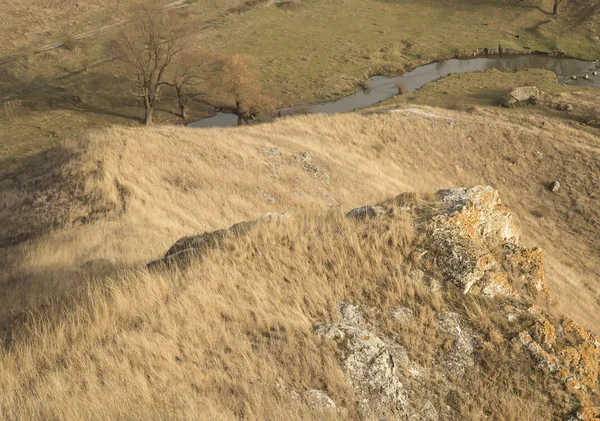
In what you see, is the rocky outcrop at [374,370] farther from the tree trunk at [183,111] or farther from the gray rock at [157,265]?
the tree trunk at [183,111]

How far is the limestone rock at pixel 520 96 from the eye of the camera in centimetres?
4325

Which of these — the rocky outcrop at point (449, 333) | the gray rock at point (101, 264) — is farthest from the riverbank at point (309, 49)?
the rocky outcrop at point (449, 333)

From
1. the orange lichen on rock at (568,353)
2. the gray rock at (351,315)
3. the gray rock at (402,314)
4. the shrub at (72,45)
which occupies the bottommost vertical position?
the shrub at (72,45)

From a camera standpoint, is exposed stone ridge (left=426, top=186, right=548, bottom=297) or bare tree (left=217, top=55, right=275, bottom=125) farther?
bare tree (left=217, top=55, right=275, bottom=125)

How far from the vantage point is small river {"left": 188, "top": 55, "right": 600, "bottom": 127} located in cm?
4875

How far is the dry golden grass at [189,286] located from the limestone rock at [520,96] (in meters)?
24.2

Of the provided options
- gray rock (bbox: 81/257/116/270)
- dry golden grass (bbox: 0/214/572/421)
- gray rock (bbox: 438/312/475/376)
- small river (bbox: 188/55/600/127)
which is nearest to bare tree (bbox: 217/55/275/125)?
small river (bbox: 188/55/600/127)

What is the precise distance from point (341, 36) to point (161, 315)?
65479 mm

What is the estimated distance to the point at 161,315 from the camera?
647cm

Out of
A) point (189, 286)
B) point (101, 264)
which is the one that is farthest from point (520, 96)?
point (189, 286)

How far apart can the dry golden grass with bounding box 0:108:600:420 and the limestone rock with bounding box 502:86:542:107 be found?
24.2 m

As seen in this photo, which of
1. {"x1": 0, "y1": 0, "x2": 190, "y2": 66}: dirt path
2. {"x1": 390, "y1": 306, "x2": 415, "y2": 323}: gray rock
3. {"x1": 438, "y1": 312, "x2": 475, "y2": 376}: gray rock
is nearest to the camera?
{"x1": 438, "y1": 312, "x2": 475, "y2": 376}: gray rock

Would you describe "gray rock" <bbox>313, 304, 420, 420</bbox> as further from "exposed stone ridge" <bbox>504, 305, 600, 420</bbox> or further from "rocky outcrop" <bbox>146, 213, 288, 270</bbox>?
"rocky outcrop" <bbox>146, 213, 288, 270</bbox>

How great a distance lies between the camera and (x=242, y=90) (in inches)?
1812
